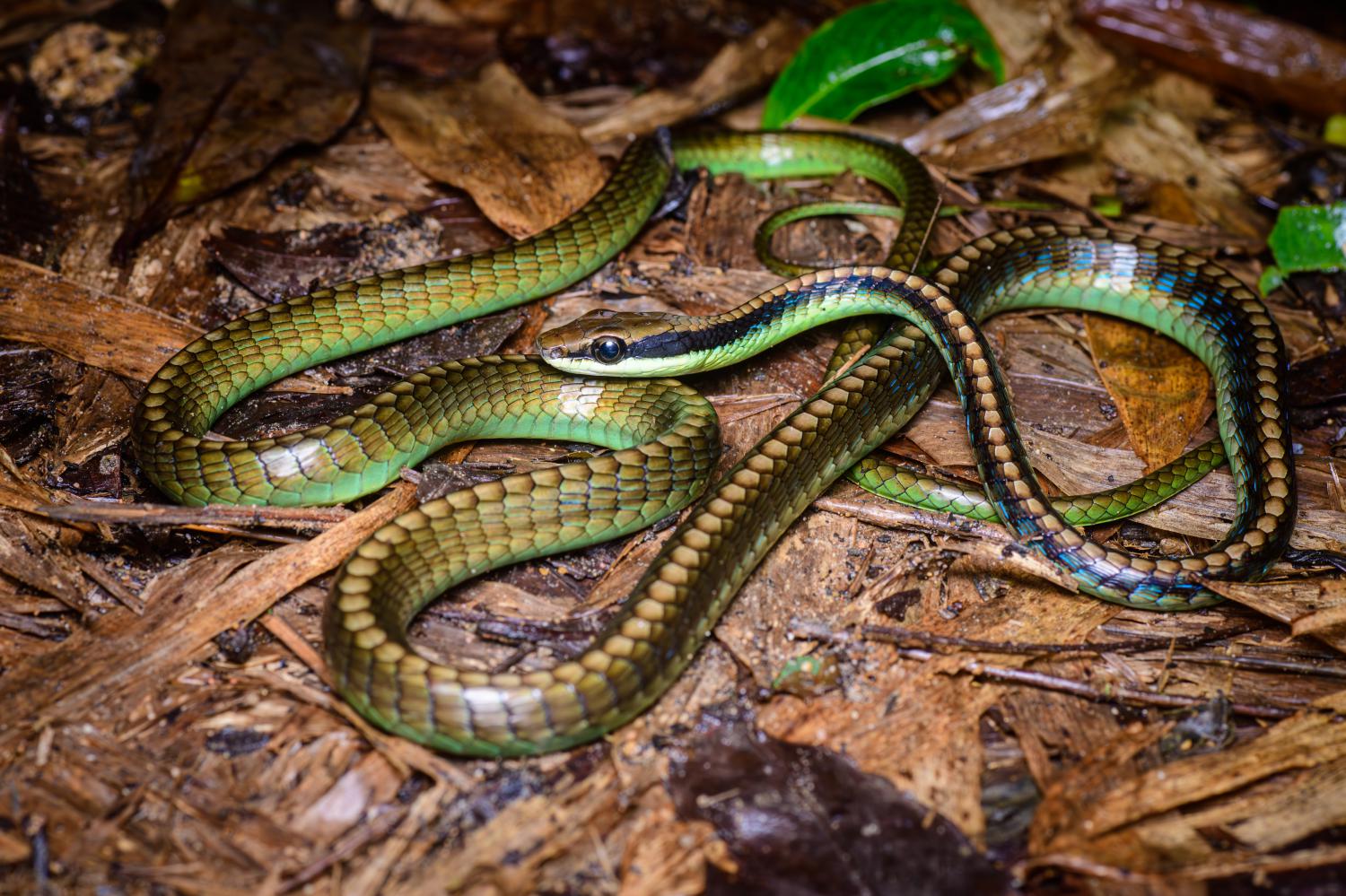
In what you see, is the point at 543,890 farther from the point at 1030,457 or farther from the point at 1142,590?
the point at 1030,457

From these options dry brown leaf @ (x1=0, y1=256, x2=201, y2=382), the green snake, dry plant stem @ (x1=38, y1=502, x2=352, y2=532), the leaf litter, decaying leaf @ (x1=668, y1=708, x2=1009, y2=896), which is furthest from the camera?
dry brown leaf @ (x1=0, y1=256, x2=201, y2=382)

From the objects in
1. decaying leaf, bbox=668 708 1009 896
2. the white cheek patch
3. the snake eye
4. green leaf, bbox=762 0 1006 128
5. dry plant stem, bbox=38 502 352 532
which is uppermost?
green leaf, bbox=762 0 1006 128

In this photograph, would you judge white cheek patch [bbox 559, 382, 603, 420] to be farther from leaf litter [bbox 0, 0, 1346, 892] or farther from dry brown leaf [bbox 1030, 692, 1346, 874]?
dry brown leaf [bbox 1030, 692, 1346, 874]

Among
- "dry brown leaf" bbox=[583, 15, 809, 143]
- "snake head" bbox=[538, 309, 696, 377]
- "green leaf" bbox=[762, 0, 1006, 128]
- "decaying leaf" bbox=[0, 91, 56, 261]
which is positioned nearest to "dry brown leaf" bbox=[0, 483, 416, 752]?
"snake head" bbox=[538, 309, 696, 377]

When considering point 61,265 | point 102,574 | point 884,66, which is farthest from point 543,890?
point 884,66

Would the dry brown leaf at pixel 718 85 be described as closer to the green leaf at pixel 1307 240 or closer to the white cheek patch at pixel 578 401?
the white cheek patch at pixel 578 401

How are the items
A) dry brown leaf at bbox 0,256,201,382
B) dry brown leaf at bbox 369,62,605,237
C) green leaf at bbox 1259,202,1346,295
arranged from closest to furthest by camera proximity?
dry brown leaf at bbox 0,256,201,382
green leaf at bbox 1259,202,1346,295
dry brown leaf at bbox 369,62,605,237

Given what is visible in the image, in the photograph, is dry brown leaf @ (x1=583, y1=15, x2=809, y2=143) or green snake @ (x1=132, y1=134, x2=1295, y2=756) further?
dry brown leaf @ (x1=583, y1=15, x2=809, y2=143)
